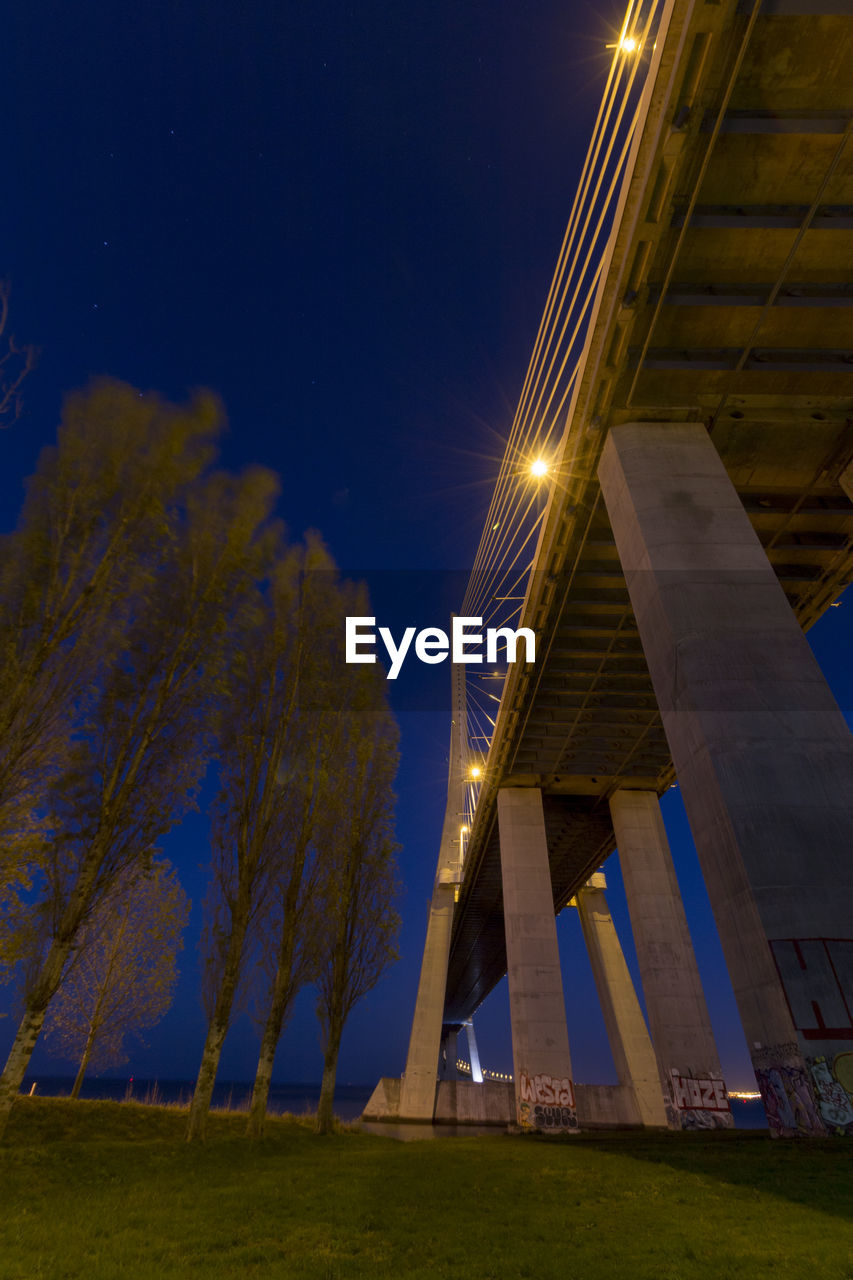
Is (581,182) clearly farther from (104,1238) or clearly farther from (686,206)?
(104,1238)

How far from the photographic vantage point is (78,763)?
1066cm

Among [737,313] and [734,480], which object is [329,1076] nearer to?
[734,480]

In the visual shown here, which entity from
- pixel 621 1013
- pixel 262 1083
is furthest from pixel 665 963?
pixel 262 1083

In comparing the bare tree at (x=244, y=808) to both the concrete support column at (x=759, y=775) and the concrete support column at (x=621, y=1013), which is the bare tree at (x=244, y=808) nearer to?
the concrete support column at (x=759, y=775)

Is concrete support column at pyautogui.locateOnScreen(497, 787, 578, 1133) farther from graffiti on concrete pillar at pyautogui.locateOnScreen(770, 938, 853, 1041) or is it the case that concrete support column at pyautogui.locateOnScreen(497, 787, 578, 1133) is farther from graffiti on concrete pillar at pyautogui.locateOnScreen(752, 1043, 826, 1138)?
graffiti on concrete pillar at pyautogui.locateOnScreen(770, 938, 853, 1041)

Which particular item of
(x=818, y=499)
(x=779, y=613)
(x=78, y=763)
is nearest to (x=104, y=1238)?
(x=78, y=763)

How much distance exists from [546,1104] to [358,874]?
12.6m

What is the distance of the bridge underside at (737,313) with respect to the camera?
9805mm

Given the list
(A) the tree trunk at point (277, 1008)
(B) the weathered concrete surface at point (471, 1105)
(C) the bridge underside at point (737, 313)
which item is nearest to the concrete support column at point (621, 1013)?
(B) the weathered concrete surface at point (471, 1105)

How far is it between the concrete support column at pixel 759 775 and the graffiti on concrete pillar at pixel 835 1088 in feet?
0.06

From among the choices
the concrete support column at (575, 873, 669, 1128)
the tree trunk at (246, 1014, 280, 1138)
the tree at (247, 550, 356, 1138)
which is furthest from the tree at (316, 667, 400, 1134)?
the concrete support column at (575, 873, 669, 1128)

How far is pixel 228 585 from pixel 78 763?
486cm

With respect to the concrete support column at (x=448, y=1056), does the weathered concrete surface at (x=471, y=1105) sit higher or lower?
lower

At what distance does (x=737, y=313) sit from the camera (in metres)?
12.8
